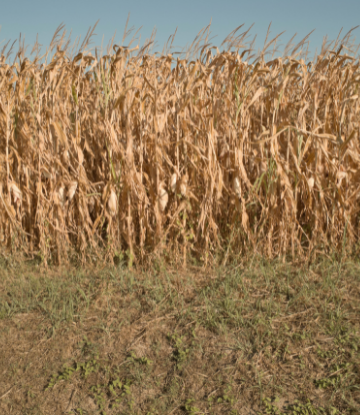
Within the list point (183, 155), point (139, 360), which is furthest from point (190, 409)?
point (183, 155)

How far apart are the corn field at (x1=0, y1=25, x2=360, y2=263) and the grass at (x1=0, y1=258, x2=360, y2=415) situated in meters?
0.23

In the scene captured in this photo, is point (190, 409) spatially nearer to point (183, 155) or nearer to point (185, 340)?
point (185, 340)

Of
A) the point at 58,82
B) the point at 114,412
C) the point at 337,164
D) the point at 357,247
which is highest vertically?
the point at 58,82

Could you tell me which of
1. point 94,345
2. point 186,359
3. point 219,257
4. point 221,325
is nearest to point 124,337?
point 94,345

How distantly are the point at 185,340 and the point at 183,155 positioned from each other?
3.58ft

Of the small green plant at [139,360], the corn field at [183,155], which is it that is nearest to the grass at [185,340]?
the small green plant at [139,360]

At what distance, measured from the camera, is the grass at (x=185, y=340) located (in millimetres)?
1649

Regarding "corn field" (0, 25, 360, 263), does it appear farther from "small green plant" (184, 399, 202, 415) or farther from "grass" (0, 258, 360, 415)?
"small green plant" (184, 399, 202, 415)

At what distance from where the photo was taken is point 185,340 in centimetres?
190

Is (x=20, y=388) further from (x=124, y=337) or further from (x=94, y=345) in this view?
(x=124, y=337)

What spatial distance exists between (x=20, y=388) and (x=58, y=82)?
1.70 metres

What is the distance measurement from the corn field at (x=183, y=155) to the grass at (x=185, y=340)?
23 centimetres

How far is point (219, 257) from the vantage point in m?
2.45

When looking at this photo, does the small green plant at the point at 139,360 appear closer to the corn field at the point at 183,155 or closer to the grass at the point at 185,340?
the grass at the point at 185,340
